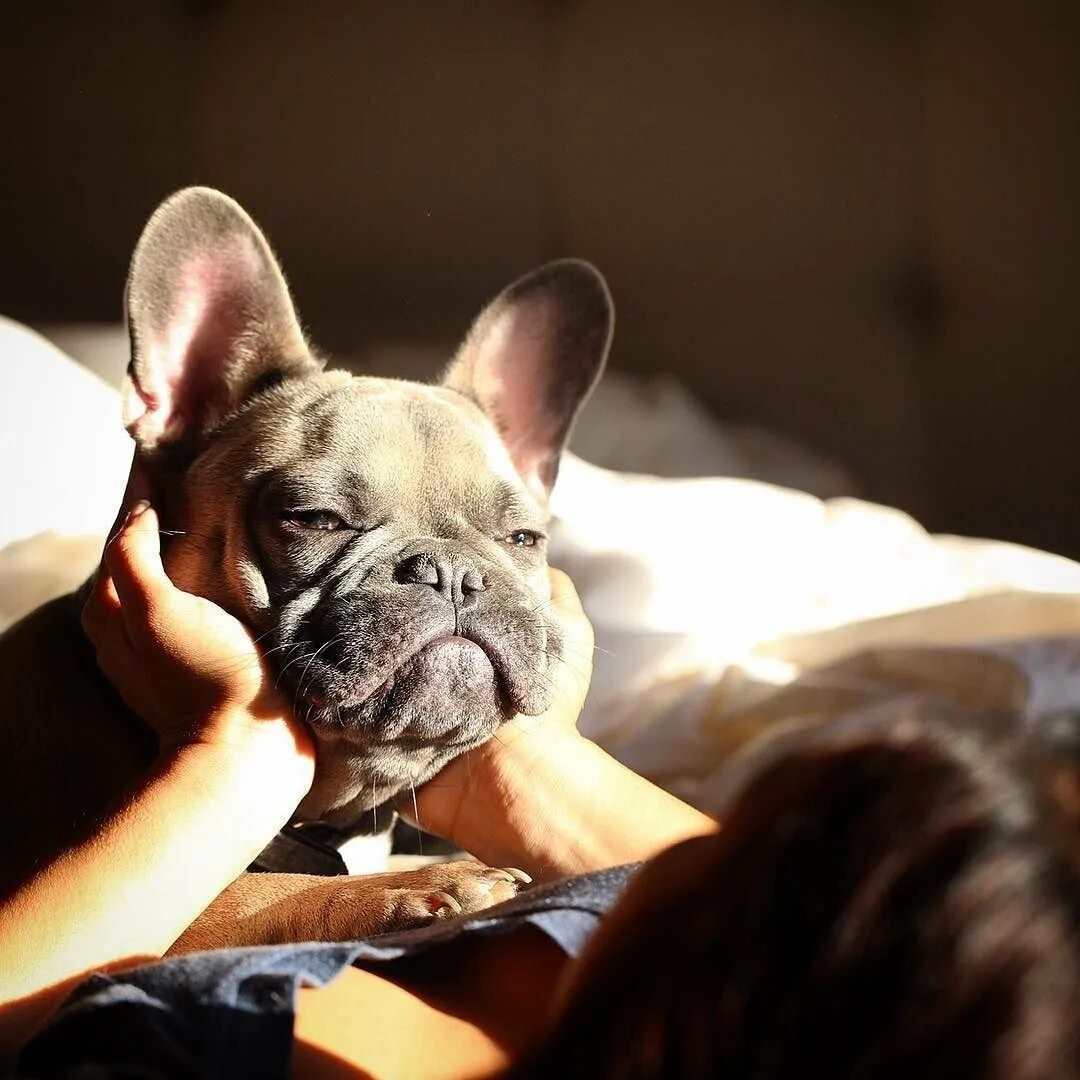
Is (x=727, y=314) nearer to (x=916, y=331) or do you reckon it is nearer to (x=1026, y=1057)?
(x=916, y=331)

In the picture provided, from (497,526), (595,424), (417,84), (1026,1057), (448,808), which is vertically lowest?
(448,808)

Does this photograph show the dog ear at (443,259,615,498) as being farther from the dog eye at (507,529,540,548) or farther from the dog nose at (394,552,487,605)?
the dog nose at (394,552,487,605)

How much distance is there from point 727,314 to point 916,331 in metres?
0.26

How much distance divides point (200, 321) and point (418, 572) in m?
0.37

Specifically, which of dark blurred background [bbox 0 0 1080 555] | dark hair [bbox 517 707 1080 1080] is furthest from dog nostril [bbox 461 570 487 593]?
dark blurred background [bbox 0 0 1080 555]

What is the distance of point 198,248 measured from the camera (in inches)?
47.0

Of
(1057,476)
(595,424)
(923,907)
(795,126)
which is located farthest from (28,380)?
(923,907)

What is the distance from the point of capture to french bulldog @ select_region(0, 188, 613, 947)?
100 centimetres

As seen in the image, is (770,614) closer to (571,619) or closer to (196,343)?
(571,619)

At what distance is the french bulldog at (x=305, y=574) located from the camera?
997mm

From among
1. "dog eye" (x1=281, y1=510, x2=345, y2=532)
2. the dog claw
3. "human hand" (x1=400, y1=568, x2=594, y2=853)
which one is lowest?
"human hand" (x1=400, y1=568, x2=594, y2=853)

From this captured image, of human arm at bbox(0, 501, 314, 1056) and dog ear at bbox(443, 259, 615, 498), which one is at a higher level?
dog ear at bbox(443, 259, 615, 498)

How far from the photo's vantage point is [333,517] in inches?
43.4

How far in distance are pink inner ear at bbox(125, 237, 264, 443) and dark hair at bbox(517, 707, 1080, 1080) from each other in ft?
2.79
